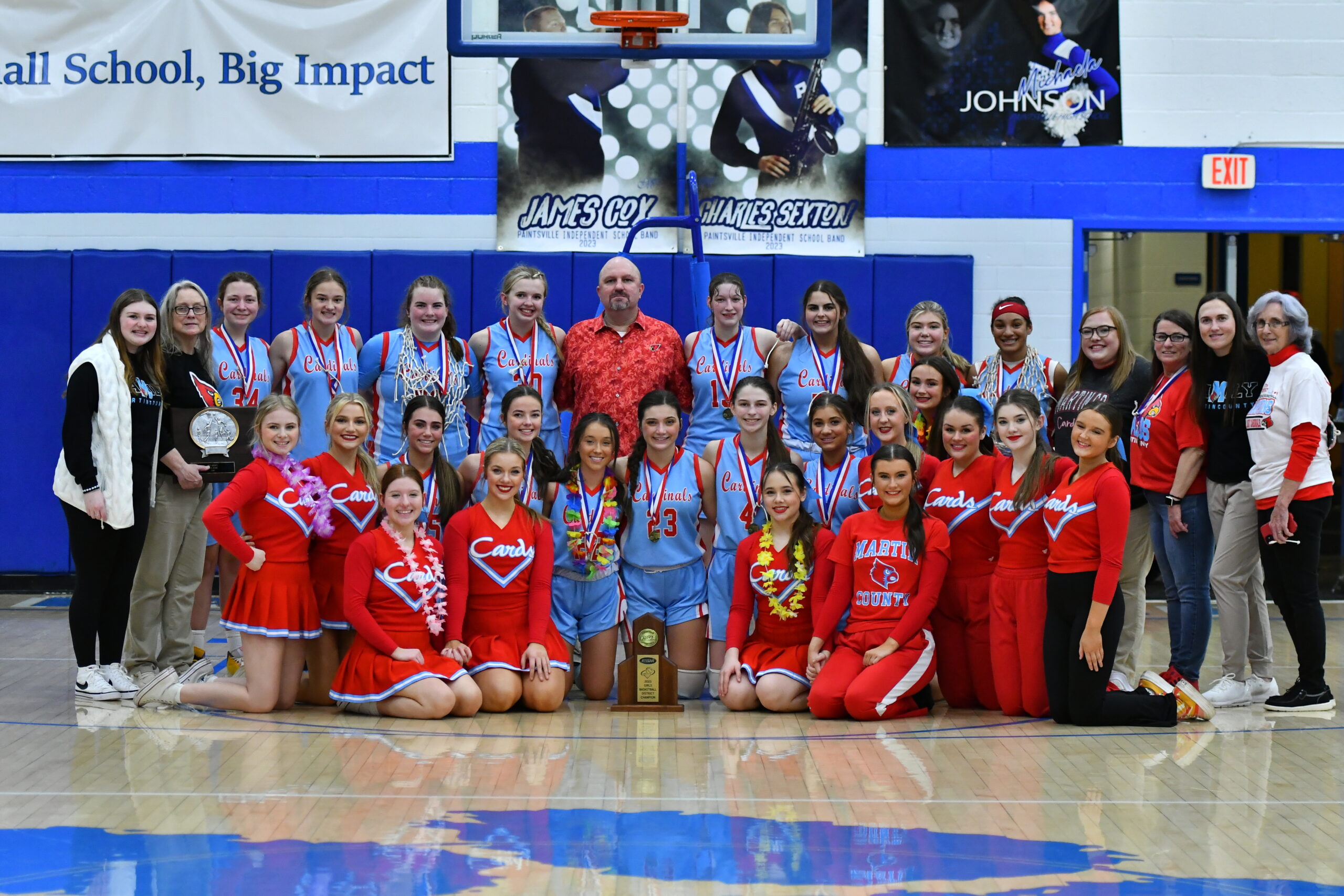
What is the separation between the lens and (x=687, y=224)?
696cm

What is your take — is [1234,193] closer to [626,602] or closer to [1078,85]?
[1078,85]

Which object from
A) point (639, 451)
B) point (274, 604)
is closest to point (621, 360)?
point (639, 451)

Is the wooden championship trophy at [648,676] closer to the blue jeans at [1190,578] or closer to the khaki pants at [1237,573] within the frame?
the blue jeans at [1190,578]

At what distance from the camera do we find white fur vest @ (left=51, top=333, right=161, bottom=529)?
16.3 ft

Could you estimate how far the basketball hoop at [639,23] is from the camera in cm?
509

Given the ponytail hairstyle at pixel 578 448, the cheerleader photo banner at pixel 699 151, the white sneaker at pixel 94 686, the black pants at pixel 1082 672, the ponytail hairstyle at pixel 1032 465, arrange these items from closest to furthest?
the black pants at pixel 1082 672 < the ponytail hairstyle at pixel 1032 465 < the white sneaker at pixel 94 686 < the ponytail hairstyle at pixel 578 448 < the cheerleader photo banner at pixel 699 151

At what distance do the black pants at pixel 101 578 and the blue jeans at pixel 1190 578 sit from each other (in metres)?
3.85

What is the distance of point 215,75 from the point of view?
7.70 metres

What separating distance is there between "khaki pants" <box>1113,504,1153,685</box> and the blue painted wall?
258 centimetres

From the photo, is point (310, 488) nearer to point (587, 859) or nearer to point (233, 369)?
point (233, 369)

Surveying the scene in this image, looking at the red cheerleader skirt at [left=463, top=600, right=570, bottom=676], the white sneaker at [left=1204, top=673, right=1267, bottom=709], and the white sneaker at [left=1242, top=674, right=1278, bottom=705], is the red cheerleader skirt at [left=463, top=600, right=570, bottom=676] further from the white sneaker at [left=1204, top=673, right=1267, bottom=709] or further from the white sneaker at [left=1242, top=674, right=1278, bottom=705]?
the white sneaker at [left=1242, top=674, right=1278, bottom=705]

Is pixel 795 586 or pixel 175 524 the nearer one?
pixel 795 586

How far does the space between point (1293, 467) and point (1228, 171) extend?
3623 mm

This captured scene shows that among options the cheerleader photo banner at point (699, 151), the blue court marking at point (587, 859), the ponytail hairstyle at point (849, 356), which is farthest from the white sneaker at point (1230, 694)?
the cheerleader photo banner at point (699, 151)
